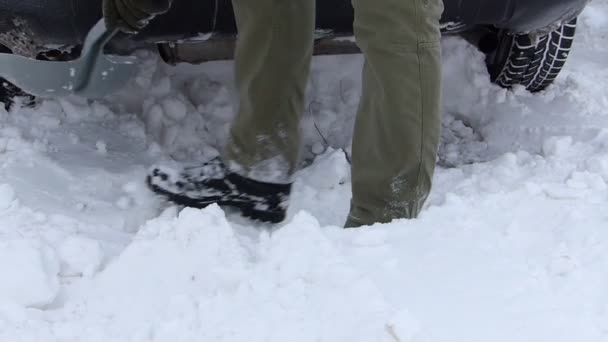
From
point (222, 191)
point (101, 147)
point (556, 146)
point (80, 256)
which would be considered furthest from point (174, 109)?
point (556, 146)

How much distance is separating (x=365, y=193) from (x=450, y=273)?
28 centimetres

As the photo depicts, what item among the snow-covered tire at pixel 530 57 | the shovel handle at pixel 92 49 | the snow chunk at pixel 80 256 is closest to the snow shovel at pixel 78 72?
the shovel handle at pixel 92 49

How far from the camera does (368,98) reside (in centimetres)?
148

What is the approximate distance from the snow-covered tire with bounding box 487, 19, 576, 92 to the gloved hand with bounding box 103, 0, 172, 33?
137cm

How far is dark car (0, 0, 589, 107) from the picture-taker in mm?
1798

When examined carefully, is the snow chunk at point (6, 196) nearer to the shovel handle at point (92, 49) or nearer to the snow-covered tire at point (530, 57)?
the shovel handle at point (92, 49)

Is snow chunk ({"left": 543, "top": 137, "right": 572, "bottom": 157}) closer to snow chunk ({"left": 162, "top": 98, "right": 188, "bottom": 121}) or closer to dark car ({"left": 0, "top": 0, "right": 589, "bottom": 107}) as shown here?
dark car ({"left": 0, "top": 0, "right": 589, "bottom": 107})

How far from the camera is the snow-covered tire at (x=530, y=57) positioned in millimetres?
2480

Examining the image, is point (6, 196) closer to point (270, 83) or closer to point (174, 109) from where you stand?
point (270, 83)

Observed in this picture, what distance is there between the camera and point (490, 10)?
79.3 inches

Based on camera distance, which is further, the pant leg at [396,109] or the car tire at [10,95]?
the car tire at [10,95]

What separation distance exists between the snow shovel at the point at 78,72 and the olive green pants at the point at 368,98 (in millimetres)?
483

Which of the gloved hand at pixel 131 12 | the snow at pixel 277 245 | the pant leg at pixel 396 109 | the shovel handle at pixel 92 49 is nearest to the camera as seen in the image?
the snow at pixel 277 245

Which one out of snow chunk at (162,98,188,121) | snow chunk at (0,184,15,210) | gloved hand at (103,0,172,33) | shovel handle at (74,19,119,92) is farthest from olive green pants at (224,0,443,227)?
snow chunk at (162,98,188,121)
